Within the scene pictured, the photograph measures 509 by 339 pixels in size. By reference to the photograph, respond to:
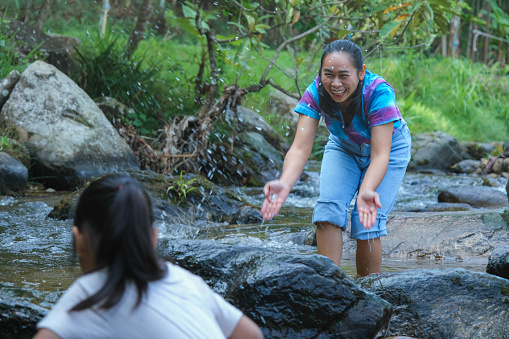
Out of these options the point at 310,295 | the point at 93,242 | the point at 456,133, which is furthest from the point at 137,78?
the point at 456,133

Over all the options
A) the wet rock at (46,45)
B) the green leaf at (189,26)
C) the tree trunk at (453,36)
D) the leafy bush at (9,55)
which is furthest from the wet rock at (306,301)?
the tree trunk at (453,36)

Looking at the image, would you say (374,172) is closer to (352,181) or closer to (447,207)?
(352,181)

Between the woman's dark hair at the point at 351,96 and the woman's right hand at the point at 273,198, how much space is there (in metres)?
0.63

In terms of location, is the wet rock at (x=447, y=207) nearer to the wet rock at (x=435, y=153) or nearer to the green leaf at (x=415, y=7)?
the green leaf at (x=415, y=7)

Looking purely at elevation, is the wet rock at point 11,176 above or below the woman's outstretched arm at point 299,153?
below

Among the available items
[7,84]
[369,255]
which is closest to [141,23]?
[7,84]

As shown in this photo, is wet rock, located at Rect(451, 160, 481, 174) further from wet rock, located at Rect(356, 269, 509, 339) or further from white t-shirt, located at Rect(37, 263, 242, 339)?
white t-shirt, located at Rect(37, 263, 242, 339)

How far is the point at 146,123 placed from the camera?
918 centimetres

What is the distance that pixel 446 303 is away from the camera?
2875mm

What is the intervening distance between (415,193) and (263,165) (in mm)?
2384

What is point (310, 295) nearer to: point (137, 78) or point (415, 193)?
point (415, 193)

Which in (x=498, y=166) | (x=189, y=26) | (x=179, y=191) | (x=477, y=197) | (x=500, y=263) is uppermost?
(x=189, y=26)

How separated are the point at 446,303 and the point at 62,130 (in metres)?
5.93

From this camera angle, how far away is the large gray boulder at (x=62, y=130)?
7352 millimetres
